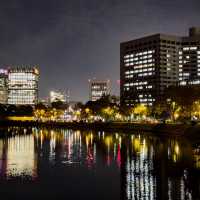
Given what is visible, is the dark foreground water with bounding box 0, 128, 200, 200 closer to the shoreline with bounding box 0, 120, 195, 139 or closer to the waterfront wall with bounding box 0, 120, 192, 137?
the shoreline with bounding box 0, 120, 195, 139

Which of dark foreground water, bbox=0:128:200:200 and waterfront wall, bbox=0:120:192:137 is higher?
waterfront wall, bbox=0:120:192:137

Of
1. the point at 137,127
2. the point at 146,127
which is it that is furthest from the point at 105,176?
the point at 137,127

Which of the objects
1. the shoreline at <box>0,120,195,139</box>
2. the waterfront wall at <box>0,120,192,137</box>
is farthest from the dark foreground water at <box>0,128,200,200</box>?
the waterfront wall at <box>0,120,192,137</box>

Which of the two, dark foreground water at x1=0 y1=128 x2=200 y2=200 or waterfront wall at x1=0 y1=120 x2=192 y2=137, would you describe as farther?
waterfront wall at x1=0 y1=120 x2=192 y2=137

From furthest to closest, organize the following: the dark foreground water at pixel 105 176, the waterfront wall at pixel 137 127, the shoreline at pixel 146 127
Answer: the waterfront wall at pixel 137 127, the shoreline at pixel 146 127, the dark foreground water at pixel 105 176

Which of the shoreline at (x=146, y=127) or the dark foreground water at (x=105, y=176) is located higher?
the shoreline at (x=146, y=127)

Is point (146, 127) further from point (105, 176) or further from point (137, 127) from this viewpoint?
point (105, 176)

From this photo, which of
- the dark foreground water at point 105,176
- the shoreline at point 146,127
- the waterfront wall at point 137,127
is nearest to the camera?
the dark foreground water at point 105,176

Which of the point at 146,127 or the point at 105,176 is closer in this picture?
the point at 105,176

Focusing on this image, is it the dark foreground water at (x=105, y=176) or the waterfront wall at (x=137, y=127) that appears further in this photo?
the waterfront wall at (x=137, y=127)

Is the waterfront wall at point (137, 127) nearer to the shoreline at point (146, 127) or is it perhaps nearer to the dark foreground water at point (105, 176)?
the shoreline at point (146, 127)

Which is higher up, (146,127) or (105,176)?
(146,127)

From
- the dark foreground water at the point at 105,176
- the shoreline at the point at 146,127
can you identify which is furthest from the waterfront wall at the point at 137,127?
the dark foreground water at the point at 105,176

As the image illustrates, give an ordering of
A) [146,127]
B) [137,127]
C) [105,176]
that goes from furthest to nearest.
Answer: [137,127]
[146,127]
[105,176]
